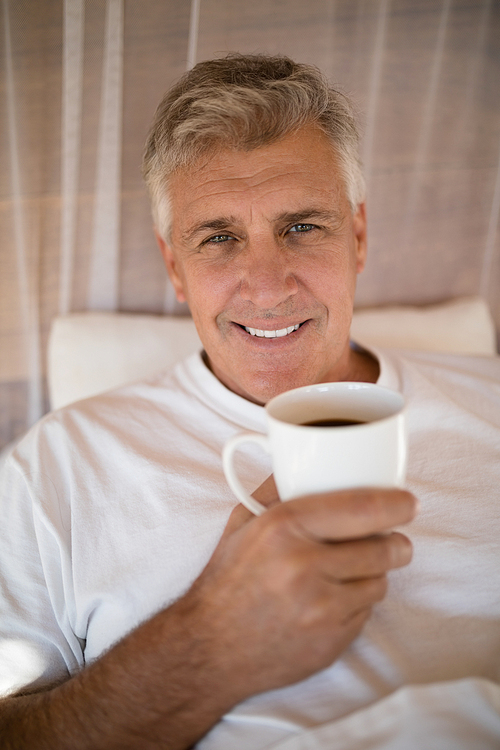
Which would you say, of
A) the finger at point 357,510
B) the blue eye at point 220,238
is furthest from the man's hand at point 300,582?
the blue eye at point 220,238

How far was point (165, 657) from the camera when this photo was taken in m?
0.81

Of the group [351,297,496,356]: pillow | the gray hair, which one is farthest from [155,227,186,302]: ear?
[351,297,496,356]: pillow

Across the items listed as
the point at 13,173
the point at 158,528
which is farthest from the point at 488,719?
the point at 13,173

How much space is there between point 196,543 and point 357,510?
457 millimetres

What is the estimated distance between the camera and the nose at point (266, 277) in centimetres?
113

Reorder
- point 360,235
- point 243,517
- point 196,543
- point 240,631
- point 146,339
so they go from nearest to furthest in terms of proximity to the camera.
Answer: point 240,631
point 243,517
point 196,543
point 360,235
point 146,339

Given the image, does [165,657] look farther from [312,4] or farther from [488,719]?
[312,4]

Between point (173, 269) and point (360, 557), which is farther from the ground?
point (173, 269)

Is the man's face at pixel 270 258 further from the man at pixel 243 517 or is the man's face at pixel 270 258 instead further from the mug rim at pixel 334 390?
the mug rim at pixel 334 390

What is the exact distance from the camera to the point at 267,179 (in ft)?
3.79

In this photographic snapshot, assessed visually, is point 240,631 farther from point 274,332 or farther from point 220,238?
point 220,238

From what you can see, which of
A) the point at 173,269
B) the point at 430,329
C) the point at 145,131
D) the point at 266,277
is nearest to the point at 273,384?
the point at 266,277

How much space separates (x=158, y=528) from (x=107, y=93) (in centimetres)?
126

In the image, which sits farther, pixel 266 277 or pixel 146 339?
pixel 146 339
